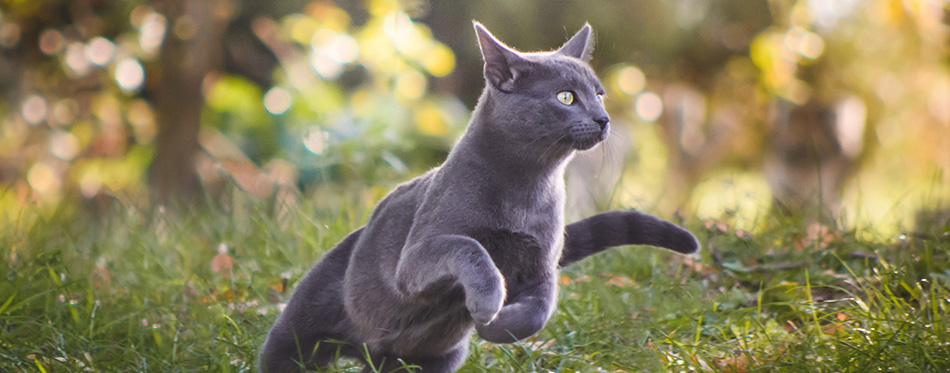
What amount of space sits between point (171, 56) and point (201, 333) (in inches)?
164

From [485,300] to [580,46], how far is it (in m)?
0.99

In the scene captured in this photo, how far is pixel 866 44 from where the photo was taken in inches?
227

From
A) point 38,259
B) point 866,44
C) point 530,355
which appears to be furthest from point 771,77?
point 38,259

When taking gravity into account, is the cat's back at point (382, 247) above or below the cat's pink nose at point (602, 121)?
below

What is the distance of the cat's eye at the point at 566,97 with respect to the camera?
2.08 m

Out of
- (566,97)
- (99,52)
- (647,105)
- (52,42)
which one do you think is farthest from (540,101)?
(52,42)

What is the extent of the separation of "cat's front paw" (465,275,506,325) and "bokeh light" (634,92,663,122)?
5.26 meters

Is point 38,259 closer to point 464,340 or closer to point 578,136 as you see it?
point 464,340

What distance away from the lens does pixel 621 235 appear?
2262 mm

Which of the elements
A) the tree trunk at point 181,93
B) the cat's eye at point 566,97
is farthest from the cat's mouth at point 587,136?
the tree trunk at point 181,93

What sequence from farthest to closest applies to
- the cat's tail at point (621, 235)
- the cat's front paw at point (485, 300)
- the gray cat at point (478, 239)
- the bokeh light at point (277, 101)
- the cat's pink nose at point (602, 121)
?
the bokeh light at point (277, 101), the cat's tail at point (621, 235), the cat's pink nose at point (602, 121), the gray cat at point (478, 239), the cat's front paw at point (485, 300)

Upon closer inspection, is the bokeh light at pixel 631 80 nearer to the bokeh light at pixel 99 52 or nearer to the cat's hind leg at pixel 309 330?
the cat's hind leg at pixel 309 330

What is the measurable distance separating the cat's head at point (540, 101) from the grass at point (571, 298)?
770 millimetres

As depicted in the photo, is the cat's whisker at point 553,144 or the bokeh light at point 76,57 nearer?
the cat's whisker at point 553,144
